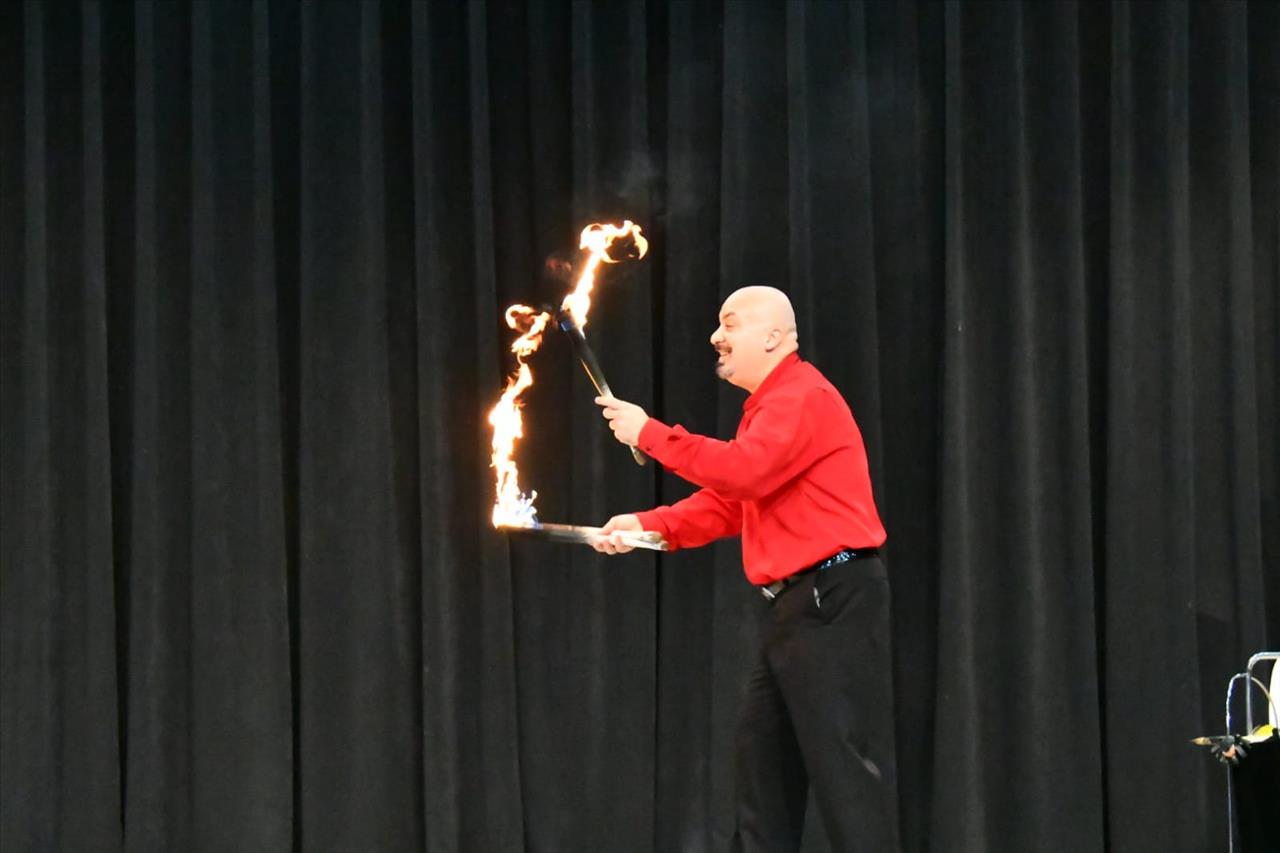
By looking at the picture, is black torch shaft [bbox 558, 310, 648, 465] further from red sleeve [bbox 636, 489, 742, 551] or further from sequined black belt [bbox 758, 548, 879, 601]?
sequined black belt [bbox 758, 548, 879, 601]

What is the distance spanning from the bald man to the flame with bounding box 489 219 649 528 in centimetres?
28

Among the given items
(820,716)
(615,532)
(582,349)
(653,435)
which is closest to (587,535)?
(615,532)

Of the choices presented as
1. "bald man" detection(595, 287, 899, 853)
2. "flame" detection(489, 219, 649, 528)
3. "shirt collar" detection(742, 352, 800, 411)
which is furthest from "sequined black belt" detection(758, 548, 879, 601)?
"flame" detection(489, 219, 649, 528)

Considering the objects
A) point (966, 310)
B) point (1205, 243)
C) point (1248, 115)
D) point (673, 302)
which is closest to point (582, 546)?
point (673, 302)

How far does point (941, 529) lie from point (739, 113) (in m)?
1.48

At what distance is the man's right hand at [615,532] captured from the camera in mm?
3527

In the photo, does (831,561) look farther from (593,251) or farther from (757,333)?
(593,251)

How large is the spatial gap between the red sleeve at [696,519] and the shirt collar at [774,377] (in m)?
0.30

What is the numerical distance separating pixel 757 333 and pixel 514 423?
912 millimetres

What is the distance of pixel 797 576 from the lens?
339 centimetres

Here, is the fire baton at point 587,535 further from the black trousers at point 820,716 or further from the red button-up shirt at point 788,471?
the black trousers at point 820,716

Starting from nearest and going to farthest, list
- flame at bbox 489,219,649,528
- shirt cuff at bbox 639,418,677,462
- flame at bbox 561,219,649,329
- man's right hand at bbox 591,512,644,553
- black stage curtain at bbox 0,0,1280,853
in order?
shirt cuff at bbox 639,418,677,462
man's right hand at bbox 591,512,644,553
flame at bbox 489,219,649,528
flame at bbox 561,219,649,329
black stage curtain at bbox 0,0,1280,853

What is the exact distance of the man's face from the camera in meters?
3.53

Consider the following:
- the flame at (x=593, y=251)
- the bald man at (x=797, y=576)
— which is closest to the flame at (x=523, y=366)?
the flame at (x=593, y=251)
